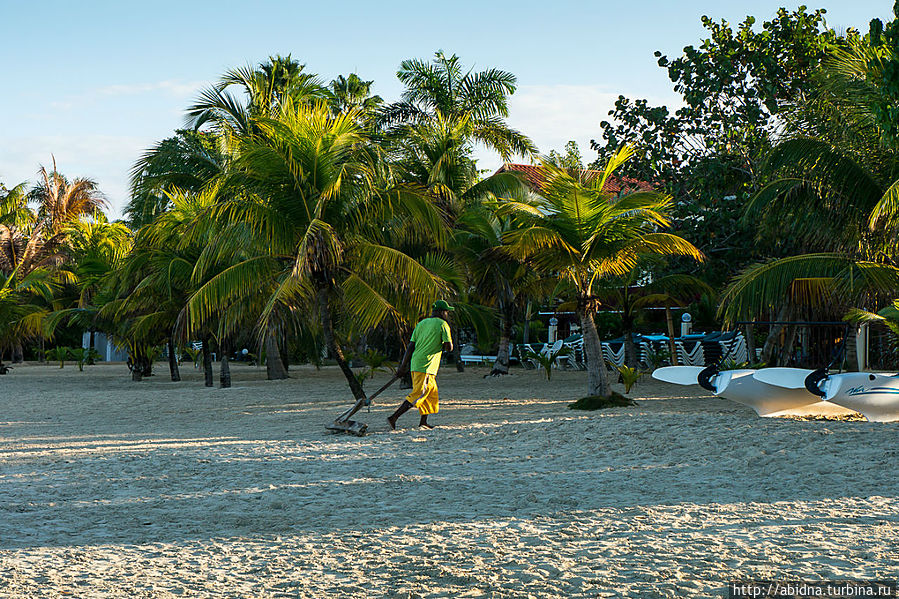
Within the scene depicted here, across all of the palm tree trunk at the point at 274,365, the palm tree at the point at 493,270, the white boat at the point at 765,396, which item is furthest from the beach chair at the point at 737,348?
the palm tree trunk at the point at 274,365

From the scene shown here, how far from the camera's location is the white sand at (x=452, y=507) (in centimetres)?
433

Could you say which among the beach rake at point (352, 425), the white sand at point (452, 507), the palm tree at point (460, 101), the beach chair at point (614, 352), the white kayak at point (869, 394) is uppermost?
the palm tree at point (460, 101)

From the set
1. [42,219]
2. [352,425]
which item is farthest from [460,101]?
[42,219]

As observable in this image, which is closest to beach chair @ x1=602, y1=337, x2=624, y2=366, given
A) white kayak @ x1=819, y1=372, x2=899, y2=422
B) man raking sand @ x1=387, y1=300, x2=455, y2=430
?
white kayak @ x1=819, y1=372, x2=899, y2=422

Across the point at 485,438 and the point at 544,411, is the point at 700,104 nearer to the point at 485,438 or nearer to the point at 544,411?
the point at 544,411

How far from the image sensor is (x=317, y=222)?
12.6m

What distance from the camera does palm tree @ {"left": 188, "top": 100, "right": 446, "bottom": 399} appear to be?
12766 mm

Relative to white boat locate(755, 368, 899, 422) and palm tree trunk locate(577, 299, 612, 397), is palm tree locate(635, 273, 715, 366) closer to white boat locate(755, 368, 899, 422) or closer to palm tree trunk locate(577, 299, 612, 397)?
palm tree trunk locate(577, 299, 612, 397)

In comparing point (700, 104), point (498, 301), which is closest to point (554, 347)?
point (498, 301)

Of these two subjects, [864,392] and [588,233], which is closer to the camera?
[864,392]

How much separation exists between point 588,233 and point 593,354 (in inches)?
77.2

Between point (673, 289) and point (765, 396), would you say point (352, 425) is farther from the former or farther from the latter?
point (673, 289)

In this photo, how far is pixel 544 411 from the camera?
1311 cm

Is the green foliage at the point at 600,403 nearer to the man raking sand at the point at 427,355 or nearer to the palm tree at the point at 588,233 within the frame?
the palm tree at the point at 588,233
